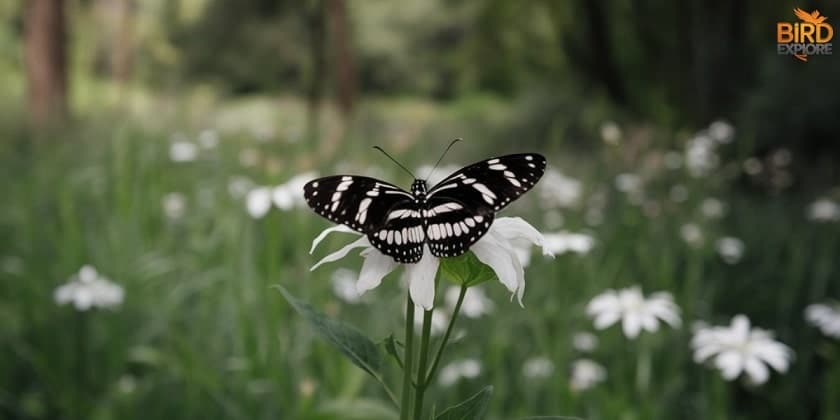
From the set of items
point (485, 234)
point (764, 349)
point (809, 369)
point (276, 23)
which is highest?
point (276, 23)

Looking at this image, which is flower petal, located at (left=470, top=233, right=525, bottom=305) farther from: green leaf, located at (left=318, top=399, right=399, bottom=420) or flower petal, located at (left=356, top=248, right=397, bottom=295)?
green leaf, located at (left=318, top=399, right=399, bottom=420)

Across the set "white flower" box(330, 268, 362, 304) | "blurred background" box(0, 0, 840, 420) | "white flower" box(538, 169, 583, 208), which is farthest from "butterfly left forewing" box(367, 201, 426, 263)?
"white flower" box(538, 169, 583, 208)

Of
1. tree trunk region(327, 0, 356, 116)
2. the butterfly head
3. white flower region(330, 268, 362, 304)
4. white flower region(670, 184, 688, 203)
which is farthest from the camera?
tree trunk region(327, 0, 356, 116)

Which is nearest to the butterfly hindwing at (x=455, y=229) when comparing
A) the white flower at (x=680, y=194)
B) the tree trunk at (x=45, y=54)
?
the white flower at (x=680, y=194)

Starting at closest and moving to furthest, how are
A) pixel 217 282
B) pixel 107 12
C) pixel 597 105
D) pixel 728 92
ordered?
pixel 217 282, pixel 728 92, pixel 597 105, pixel 107 12

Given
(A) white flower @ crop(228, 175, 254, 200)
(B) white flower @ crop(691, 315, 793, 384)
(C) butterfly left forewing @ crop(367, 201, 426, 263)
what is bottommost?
(B) white flower @ crop(691, 315, 793, 384)

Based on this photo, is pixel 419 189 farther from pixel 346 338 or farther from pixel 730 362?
pixel 730 362

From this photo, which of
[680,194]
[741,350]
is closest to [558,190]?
[680,194]

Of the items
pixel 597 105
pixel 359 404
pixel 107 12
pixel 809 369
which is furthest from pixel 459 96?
pixel 359 404

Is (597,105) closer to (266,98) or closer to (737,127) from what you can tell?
(737,127)
